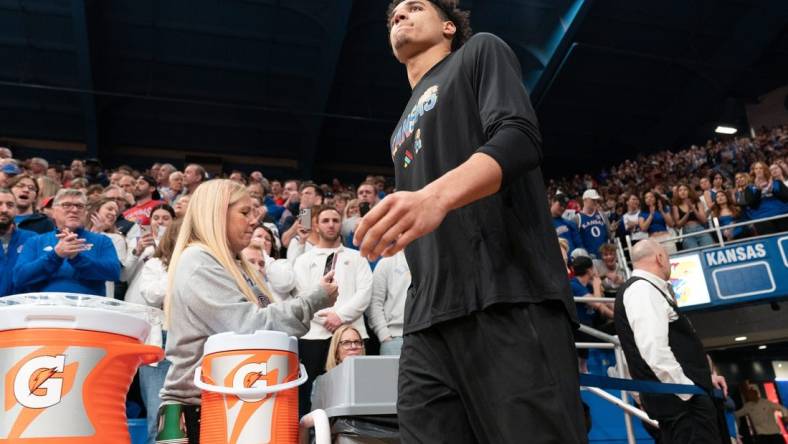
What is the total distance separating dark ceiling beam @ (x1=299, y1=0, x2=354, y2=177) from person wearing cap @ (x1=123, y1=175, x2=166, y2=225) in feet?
24.8

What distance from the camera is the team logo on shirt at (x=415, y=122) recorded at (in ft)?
5.14

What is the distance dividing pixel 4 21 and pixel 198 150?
5634mm

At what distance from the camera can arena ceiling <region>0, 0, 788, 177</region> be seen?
45.8 ft

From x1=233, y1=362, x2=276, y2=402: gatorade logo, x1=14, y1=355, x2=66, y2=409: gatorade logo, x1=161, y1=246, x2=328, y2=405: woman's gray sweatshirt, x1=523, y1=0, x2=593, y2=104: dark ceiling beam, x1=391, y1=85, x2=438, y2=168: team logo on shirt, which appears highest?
x1=523, y1=0, x2=593, y2=104: dark ceiling beam

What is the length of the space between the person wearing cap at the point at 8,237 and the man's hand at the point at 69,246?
60cm

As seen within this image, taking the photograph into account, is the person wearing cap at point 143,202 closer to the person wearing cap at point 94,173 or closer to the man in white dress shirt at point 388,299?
the man in white dress shirt at point 388,299

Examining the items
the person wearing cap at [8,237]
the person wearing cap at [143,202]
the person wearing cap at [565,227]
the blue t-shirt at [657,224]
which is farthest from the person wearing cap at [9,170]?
the blue t-shirt at [657,224]

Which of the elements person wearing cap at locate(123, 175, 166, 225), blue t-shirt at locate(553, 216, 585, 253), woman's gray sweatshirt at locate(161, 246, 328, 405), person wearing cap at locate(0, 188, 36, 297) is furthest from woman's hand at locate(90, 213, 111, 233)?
blue t-shirt at locate(553, 216, 585, 253)

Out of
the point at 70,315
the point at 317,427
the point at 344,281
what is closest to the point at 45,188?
the point at 344,281

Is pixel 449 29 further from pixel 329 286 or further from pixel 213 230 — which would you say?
pixel 213 230

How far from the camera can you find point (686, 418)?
308 cm

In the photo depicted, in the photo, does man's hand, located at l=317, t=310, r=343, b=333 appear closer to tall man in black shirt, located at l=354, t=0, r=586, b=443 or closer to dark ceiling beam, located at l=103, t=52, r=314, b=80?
tall man in black shirt, located at l=354, t=0, r=586, b=443

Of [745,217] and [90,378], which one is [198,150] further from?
[90,378]

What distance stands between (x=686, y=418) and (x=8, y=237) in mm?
4333
